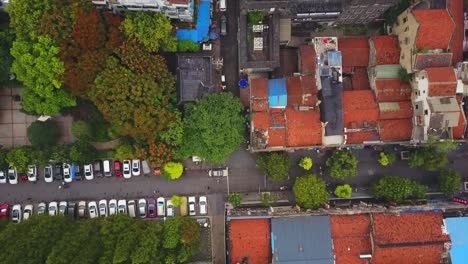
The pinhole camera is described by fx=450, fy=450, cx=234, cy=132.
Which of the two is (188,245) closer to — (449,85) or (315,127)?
(315,127)

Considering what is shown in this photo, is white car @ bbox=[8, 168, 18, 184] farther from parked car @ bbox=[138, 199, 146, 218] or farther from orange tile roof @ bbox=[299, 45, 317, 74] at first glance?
orange tile roof @ bbox=[299, 45, 317, 74]

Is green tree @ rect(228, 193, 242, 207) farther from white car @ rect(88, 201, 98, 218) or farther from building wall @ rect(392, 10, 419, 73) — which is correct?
building wall @ rect(392, 10, 419, 73)

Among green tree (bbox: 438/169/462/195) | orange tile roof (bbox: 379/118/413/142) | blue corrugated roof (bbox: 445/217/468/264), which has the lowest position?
blue corrugated roof (bbox: 445/217/468/264)

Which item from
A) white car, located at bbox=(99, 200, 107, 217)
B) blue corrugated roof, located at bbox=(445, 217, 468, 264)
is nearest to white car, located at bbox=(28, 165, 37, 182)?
white car, located at bbox=(99, 200, 107, 217)

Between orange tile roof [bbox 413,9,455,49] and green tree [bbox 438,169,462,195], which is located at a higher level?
orange tile roof [bbox 413,9,455,49]

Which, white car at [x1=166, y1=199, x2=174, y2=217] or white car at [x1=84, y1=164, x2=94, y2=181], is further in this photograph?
white car at [x1=166, y1=199, x2=174, y2=217]

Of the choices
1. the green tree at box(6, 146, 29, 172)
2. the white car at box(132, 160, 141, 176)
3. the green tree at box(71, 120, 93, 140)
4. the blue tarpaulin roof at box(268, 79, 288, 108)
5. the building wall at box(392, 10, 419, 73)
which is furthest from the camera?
the white car at box(132, 160, 141, 176)

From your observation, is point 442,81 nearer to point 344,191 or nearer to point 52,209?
point 344,191

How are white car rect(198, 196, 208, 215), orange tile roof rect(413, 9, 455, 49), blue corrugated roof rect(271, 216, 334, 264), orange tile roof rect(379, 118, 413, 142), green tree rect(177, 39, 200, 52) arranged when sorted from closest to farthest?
orange tile roof rect(413, 9, 455, 49), blue corrugated roof rect(271, 216, 334, 264), orange tile roof rect(379, 118, 413, 142), green tree rect(177, 39, 200, 52), white car rect(198, 196, 208, 215)
